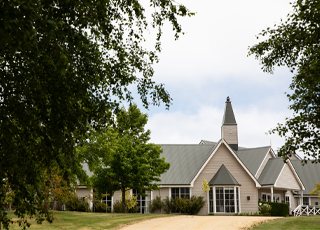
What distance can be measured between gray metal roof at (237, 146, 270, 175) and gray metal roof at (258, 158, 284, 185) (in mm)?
785

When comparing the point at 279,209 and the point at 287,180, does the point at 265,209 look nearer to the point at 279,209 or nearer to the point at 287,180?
the point at 279,209

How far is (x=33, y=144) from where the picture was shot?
7.31 metres

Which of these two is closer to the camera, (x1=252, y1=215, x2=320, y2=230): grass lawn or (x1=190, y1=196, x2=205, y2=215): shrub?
(x1=252, y1=215, x2=320, y2=230): grass lawn

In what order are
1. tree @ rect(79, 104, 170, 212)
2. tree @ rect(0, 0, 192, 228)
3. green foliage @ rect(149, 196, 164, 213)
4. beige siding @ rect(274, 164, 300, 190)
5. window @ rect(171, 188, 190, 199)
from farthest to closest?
beige siding @ rect(274, 164, 300, 190) → window @ rect(171, 188, 190, 199) → green foliage @ rect(149, 196, 164, 213) → tree @ rect(79, 104, 170, 212) → tree @ rect(0, 0, 192, 228)

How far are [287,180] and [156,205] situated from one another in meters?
13.1

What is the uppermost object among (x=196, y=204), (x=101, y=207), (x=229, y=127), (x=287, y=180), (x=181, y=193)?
(x=229, y=127)

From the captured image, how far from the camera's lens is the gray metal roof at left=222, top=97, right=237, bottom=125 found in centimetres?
4094

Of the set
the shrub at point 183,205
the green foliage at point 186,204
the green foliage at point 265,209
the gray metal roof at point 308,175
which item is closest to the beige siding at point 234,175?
the green foliage at point 265,209

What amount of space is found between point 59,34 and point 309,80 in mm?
9170

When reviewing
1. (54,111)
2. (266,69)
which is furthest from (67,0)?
(266,69)

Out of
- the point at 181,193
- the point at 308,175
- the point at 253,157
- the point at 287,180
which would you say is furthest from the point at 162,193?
the point at 308,175

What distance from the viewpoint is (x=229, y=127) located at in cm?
4097

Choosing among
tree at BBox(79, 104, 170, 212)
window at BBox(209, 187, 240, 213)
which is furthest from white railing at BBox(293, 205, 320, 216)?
tree at BBox(79, 104, 170, 212)

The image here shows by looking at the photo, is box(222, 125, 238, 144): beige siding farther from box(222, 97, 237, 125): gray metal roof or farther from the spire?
box(222, 97, 237, 125): gray metal roof
